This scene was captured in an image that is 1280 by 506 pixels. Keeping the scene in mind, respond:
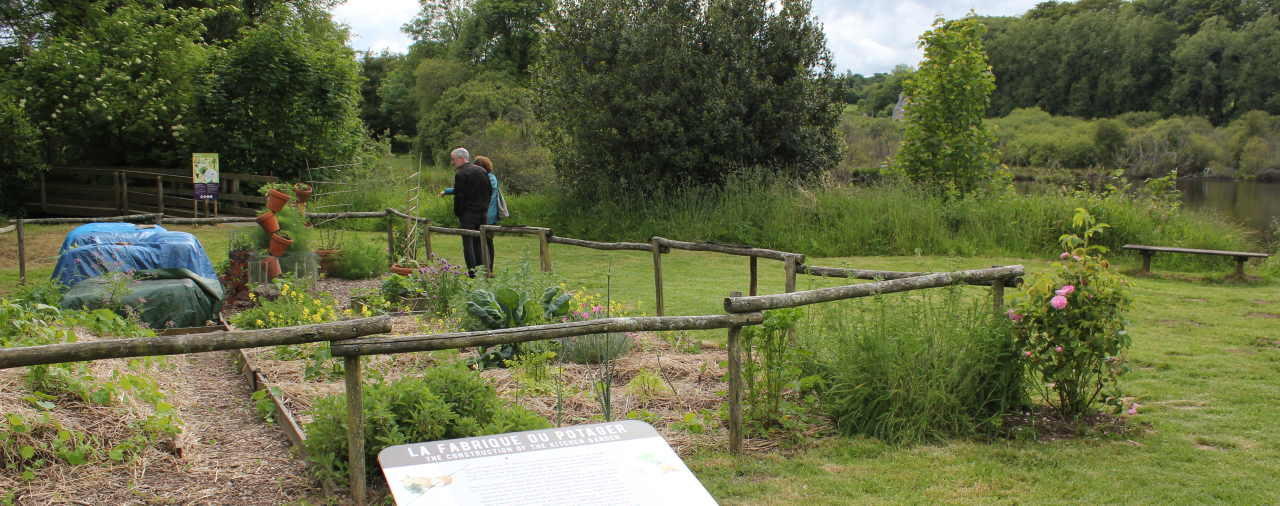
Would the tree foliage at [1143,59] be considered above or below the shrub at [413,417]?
above

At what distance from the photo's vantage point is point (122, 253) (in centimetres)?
799

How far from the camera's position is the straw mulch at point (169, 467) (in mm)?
3771

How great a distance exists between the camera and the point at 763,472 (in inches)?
174

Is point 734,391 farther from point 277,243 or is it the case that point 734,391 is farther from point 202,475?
point 277,243

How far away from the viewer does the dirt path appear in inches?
148

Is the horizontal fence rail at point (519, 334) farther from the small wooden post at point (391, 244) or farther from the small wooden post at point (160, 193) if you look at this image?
the small wooden post at point (160, 193)

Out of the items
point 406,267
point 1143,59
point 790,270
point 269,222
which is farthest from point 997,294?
point 1143,59

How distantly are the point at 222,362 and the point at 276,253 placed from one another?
2408mm

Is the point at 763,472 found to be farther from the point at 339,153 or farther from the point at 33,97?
the point at 33,97

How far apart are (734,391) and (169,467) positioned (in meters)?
2.73

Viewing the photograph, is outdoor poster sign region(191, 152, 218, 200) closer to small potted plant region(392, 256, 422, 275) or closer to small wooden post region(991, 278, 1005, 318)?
small potted plant region(392, 256, 422, 275)

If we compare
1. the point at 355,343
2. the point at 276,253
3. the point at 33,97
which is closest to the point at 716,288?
the point at 276,253

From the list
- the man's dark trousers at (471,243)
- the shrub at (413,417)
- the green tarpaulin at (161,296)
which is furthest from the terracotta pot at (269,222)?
the shrub at (413,417)

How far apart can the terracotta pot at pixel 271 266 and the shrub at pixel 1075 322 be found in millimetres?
6748
